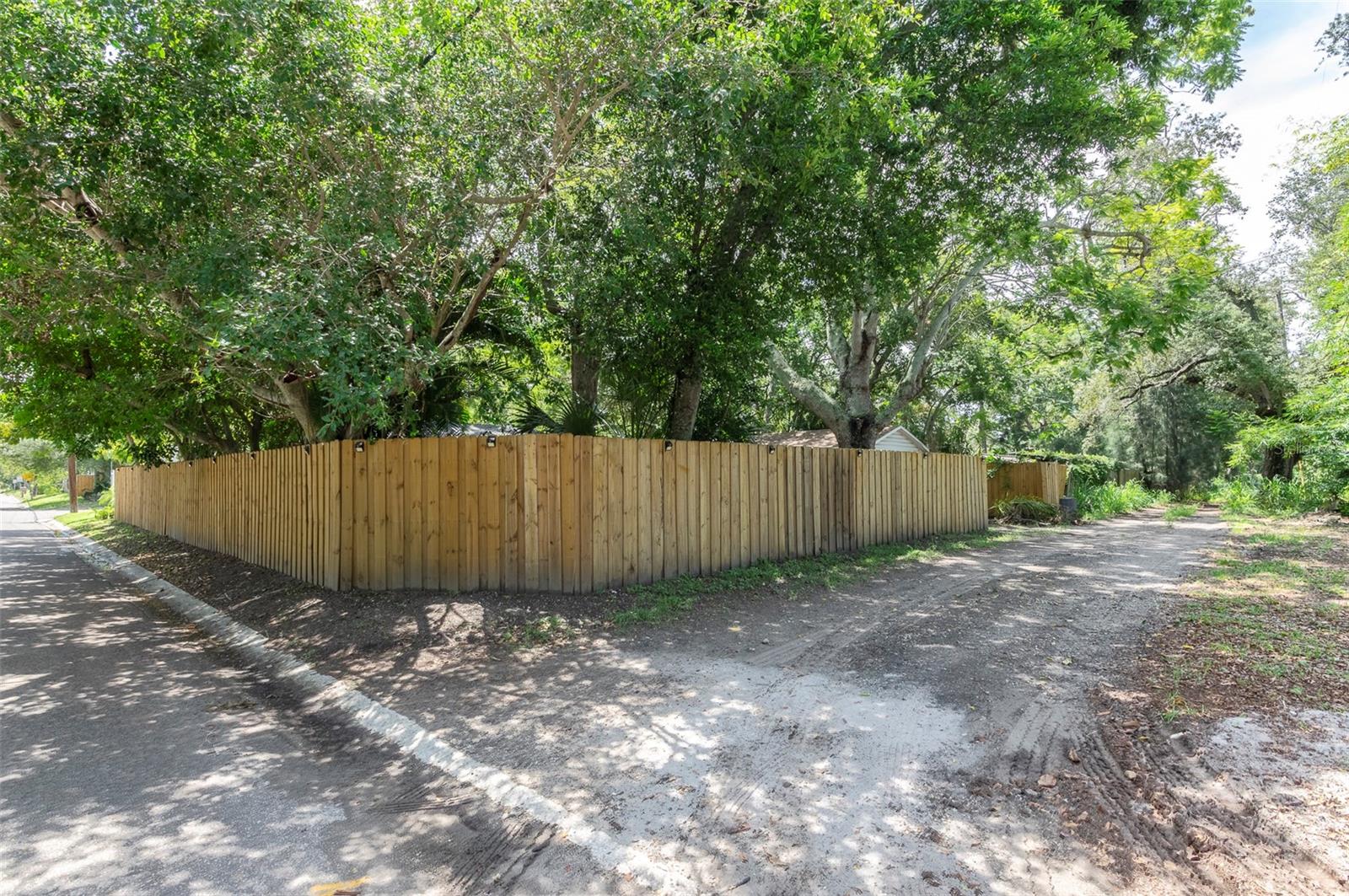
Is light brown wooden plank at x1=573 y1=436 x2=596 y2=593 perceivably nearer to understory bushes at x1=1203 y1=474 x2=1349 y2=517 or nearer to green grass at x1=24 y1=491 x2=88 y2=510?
understory bushes at x1=1203 y1=474 x2=1349 y2=517

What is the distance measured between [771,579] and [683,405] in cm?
270

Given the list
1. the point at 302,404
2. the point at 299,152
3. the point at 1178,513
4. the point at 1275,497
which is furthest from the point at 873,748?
the point at 1178,513

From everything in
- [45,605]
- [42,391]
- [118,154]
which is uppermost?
[118,154]

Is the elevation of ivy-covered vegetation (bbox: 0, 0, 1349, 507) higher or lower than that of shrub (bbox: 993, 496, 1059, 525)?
higher

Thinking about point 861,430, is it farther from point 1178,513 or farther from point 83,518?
point 83,518

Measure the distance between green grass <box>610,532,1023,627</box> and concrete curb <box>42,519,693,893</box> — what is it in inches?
95.5

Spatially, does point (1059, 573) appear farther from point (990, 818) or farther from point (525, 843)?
point (525, 843)

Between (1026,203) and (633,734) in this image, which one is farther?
(1026,203)

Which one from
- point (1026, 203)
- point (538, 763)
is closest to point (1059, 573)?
point (1026, 203)

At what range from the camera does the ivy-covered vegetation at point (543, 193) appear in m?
5.93

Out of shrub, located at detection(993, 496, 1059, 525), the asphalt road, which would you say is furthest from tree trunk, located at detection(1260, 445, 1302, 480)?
the asphalt road

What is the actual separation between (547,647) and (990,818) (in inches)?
146

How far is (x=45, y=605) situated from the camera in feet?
27.0

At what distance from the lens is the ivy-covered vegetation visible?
5.93 m
